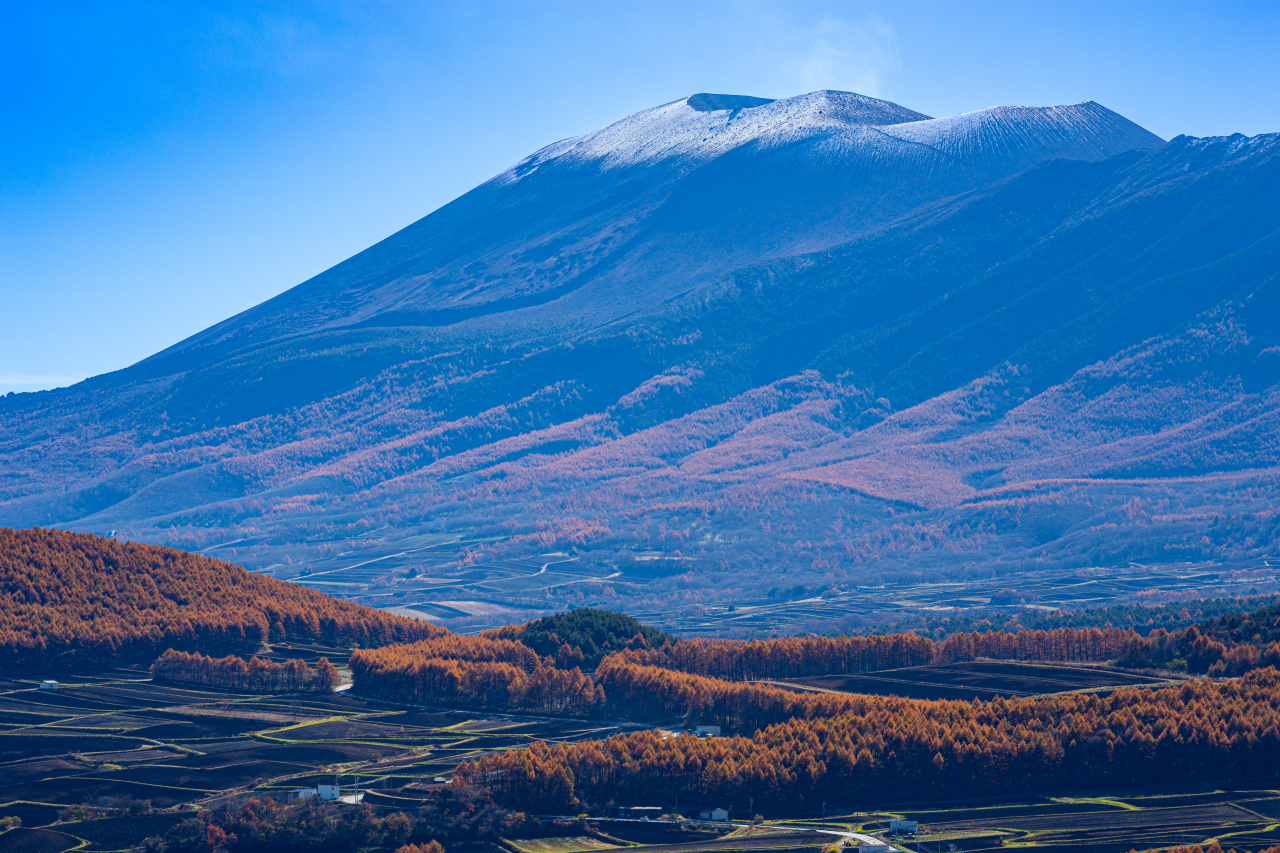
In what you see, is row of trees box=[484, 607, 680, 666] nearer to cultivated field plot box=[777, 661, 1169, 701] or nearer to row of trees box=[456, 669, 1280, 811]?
cultivated field plot box=[777, 661, 1169, 701]

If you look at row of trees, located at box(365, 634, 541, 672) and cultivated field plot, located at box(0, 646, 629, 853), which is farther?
row of trees, located at box(365, 634, 541, 672)

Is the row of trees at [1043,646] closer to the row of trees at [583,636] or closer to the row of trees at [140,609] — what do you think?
the row of trees at [583,636]

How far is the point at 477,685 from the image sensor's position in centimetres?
14350

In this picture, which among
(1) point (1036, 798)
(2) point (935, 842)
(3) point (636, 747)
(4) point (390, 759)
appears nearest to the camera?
(2) point (935, 842)

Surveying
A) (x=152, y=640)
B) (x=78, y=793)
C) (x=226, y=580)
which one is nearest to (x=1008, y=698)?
(x=78, y=793)

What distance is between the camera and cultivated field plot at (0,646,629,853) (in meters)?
102

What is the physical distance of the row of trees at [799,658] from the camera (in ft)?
490

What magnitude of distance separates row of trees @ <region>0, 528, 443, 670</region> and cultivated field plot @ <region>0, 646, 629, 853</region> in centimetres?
669

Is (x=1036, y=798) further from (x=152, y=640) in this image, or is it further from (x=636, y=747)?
(x=152, y=640)

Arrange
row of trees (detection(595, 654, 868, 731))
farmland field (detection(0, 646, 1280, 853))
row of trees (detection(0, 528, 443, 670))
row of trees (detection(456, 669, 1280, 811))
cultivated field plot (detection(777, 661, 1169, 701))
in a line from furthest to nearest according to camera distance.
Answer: row of trees (detection(0, 528, 443, 670)) → cultivated field plot (detection(777, 661, 1169, 701)) → row of trees (detection(595, 654, 868, 731)) → row of trees (detection(456, 669, 1280, 811)) → farmland field (detection(0, 646, 1280, 853))

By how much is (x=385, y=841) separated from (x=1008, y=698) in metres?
54.3

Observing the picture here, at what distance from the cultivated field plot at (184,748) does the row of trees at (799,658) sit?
2183 cm

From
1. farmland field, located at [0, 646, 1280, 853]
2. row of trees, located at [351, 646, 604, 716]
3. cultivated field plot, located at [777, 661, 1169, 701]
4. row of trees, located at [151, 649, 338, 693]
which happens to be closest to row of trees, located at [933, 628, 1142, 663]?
cultivated field plot, located at [777, 661, 1169, 701]

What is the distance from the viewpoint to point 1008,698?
12669 centimetres
